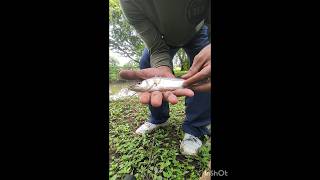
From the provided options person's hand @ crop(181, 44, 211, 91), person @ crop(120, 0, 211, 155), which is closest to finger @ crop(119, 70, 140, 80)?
person @ crop(120, 0, 211, 155)

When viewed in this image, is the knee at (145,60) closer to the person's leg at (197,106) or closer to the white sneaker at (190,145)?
the person's leg at (197,106)

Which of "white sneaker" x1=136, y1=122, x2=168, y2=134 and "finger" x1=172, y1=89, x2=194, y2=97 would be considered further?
"white sneaker" x1=136, y1=122, x2=168, y2=134

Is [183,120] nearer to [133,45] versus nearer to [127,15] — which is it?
[133,45]

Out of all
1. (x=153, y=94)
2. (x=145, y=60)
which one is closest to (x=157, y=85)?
(x=153, y=94)

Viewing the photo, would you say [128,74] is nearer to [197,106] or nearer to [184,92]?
[184,92]

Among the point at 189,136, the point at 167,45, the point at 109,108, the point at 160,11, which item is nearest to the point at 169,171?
the point at 189,136

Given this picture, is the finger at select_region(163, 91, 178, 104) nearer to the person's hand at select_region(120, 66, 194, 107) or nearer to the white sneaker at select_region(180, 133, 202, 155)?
the person's hand at select_region(120, 66, 194, 107)
